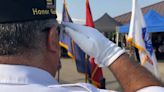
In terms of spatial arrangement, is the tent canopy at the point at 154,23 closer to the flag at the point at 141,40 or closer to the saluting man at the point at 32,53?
the flag at the point at 141,40

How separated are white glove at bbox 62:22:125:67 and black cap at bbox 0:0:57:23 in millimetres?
210

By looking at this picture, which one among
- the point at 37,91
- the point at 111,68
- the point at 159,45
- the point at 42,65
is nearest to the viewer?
the point at 37,91

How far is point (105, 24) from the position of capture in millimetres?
21953

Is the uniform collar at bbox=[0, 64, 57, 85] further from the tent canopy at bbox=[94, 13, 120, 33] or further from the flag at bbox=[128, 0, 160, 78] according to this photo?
the tent canopy at bbox=[94, 13, 120, 33]

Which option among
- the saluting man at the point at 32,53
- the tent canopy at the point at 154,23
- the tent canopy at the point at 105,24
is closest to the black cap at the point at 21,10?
the saluting man at the point at 32,53

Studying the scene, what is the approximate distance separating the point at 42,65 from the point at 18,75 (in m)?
0.12

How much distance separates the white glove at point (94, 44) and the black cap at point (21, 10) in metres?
0.21

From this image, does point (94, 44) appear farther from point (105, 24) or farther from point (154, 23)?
point (105, 24)

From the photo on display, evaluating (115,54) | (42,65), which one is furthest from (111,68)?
(42,65)

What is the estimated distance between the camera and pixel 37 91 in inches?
47.6

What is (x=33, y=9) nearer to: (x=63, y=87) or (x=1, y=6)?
(x=1, y=6)

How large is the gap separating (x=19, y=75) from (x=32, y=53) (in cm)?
9

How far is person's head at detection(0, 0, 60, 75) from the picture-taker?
1256 millimetres

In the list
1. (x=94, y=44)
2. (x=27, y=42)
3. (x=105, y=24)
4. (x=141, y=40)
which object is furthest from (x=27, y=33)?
(x=105, y=24)
